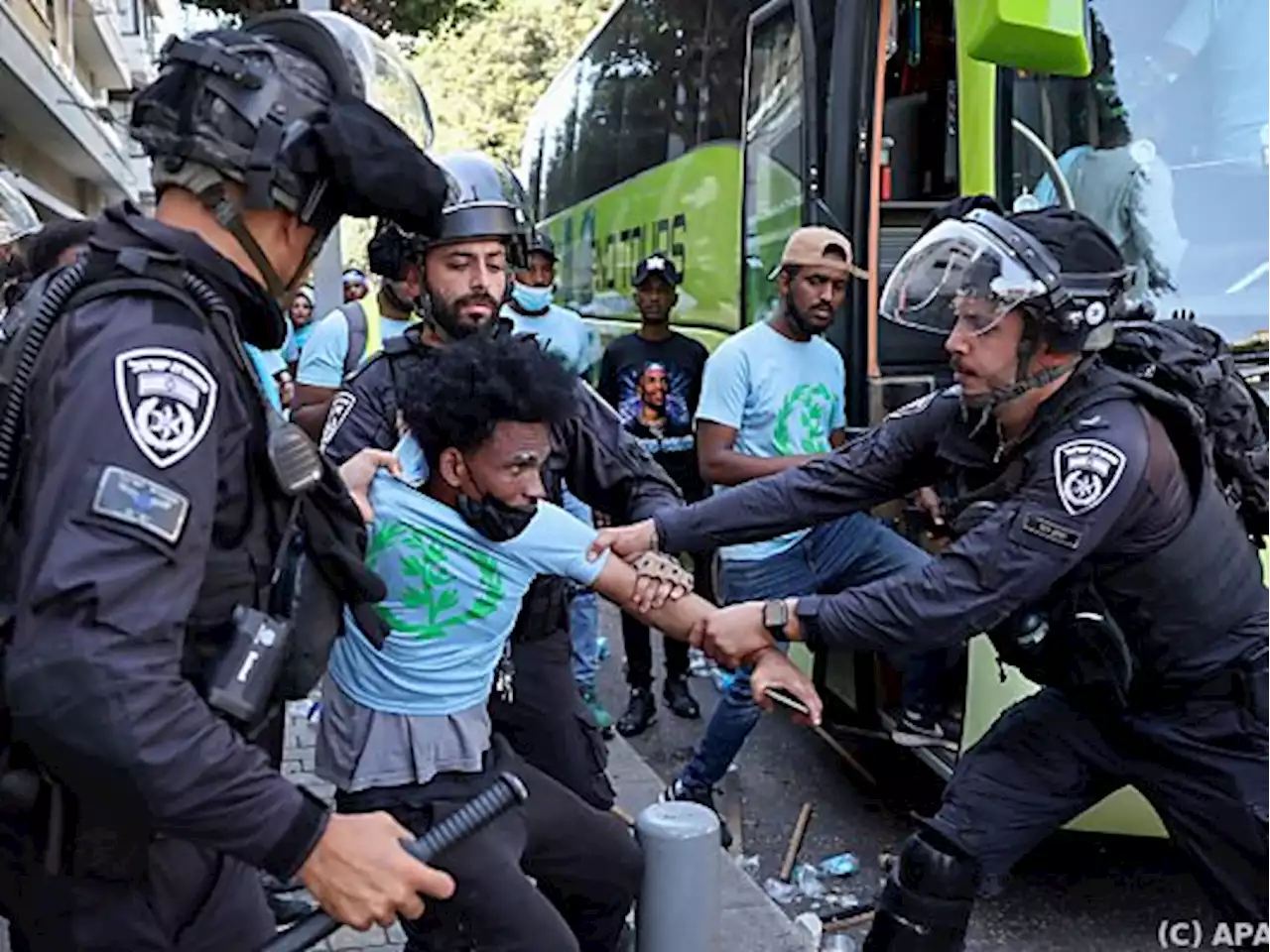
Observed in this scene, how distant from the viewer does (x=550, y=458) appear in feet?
11.3

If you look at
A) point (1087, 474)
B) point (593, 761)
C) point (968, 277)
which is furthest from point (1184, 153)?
point (593, 761)

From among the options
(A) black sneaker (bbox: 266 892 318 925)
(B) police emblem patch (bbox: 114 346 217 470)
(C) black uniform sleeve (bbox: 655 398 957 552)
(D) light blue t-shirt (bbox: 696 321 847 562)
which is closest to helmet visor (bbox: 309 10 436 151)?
(B) police emblem patch (bbox: 114 346 217 470)

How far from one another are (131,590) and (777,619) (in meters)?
1.98

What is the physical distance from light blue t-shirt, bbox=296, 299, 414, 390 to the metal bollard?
2453 millimetres

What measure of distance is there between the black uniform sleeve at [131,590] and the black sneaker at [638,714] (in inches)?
173

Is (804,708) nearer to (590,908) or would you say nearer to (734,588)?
(590,908)

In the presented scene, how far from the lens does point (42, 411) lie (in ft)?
5.61

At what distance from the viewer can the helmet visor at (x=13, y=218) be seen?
183 inches

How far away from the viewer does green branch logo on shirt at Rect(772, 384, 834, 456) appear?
509 cm

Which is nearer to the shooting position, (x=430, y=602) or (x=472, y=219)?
(x=430, y=602)

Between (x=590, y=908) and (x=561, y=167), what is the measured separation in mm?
10634

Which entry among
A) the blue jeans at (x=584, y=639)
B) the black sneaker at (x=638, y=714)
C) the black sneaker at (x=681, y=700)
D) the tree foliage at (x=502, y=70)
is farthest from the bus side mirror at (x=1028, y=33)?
the tree foliage at (x=502, y=70)

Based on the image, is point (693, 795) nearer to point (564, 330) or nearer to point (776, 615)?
point (776, 615)

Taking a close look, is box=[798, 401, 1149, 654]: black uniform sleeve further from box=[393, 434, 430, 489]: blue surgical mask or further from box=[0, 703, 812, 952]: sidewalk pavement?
box=[393, 434, 430, 489]: blue surgical mask
